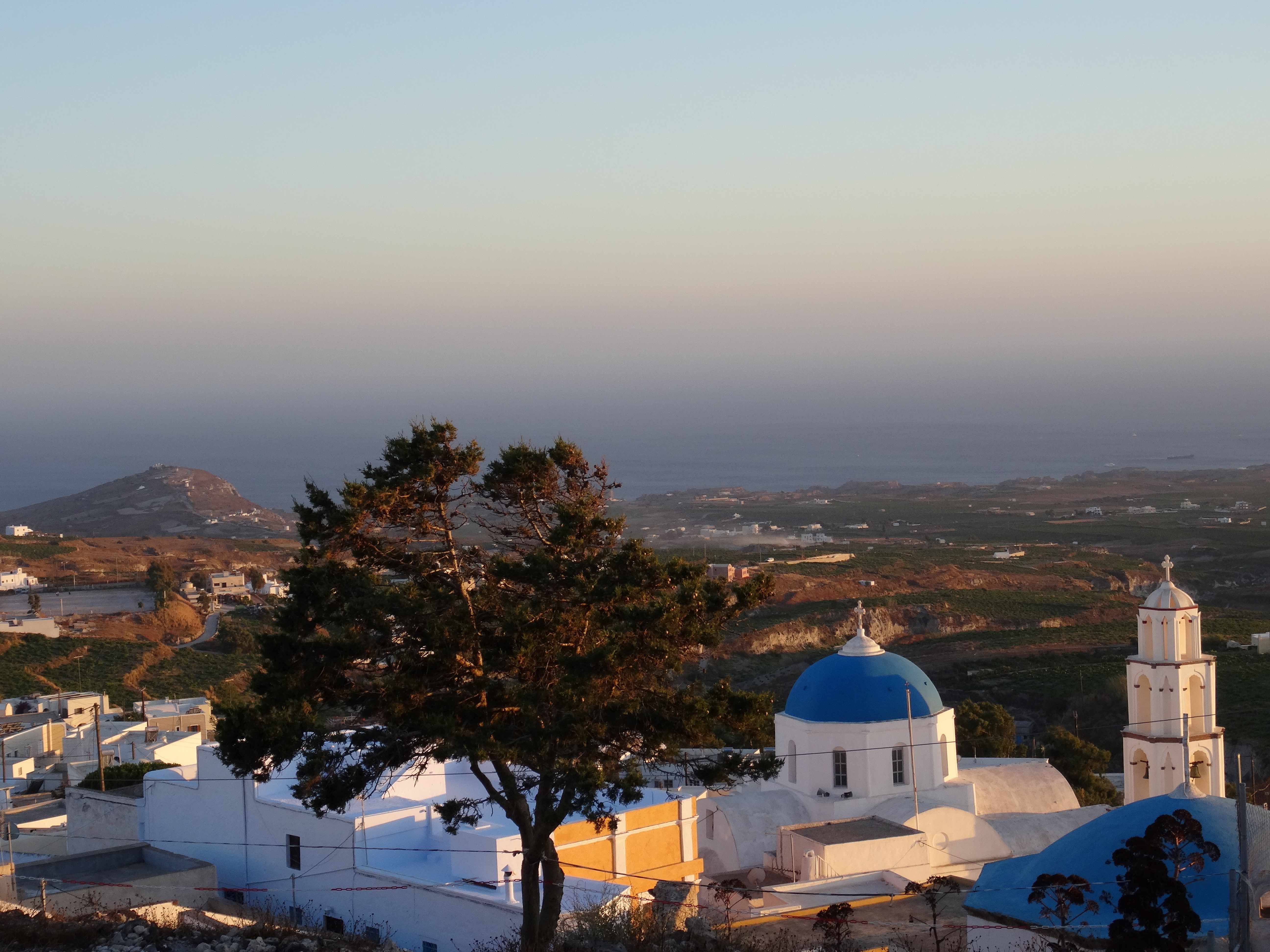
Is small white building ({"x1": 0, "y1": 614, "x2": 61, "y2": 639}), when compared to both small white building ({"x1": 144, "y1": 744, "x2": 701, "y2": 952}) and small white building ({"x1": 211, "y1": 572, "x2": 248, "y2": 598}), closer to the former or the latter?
small white building ({"x1": 211, "y1": 572, "x2": 248, "y2": 598})

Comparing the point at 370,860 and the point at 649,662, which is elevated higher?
the point at 649,662

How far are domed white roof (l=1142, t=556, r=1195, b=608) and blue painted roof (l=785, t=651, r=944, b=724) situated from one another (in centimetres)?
399

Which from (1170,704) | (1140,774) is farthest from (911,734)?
(1170,704)

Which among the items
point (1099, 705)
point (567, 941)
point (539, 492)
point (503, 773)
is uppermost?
point (539, 492)

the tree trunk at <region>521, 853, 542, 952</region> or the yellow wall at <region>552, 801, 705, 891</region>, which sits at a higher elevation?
the tree trunk at <region>521, 853, 542, 952</region>

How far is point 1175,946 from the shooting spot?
39.5 feet

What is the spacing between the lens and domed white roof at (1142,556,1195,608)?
74.6 ft

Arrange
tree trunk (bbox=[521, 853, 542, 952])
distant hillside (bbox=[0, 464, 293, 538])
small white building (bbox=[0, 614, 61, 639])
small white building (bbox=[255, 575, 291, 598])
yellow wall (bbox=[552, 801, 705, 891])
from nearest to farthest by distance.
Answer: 1. tree trunk (bbox=[521, 853, 542, 952])
2. yellow wall (bbox=[552, 801, 705, 891])
3. small white building (bbox=[0, 614, 61, 639])
4. small white building (bbox=[255, 575, 291, 598])
5. distant hillside (bbox=[0, 464, 293, 538])

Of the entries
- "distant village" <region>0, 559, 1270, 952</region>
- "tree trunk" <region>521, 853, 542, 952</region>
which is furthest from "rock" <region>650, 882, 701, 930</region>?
"tree trunk" <region>521, 853, 542, 952</region>

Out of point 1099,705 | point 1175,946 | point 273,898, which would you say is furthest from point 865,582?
point 1175,946

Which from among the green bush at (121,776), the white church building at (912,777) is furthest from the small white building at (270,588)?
the white church building at (912,777)

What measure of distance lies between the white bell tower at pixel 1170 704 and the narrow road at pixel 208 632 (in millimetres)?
38690

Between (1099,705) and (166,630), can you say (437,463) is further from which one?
(166,630)

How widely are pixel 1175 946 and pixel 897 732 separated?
9914 millimetres
